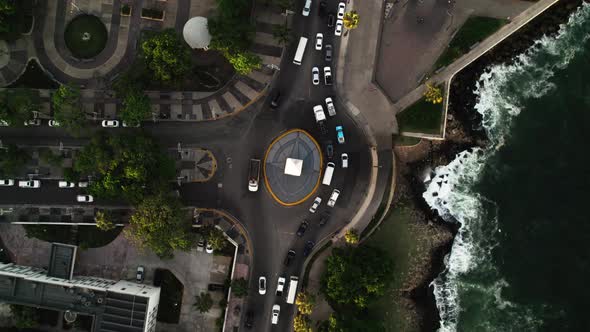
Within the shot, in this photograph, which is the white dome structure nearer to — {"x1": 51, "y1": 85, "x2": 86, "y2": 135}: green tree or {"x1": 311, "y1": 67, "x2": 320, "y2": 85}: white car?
{"x1": 311, "y1": 67, "x2": 320, "y2": 85}: white car

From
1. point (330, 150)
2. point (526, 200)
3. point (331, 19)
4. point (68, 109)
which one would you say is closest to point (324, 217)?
point (330, 150)

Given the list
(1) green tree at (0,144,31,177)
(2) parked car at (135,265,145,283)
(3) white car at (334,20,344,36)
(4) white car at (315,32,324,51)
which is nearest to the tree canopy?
(1) green tree at (0,144,31,177)

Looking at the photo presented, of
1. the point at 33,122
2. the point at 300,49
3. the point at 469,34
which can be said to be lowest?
the point at 33,122

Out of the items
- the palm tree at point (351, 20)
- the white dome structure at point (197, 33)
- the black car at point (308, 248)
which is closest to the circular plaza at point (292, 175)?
the black car at point (308, 248)

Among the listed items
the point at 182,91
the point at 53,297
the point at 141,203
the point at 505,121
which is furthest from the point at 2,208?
the point at 505,121

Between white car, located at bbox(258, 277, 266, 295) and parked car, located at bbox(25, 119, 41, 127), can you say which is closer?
white car, located at bbox(258, 277, 266, 295)

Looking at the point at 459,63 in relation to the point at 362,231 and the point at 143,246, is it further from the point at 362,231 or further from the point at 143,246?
the point at 143,246

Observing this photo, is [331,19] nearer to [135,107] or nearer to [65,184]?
[135,107]
